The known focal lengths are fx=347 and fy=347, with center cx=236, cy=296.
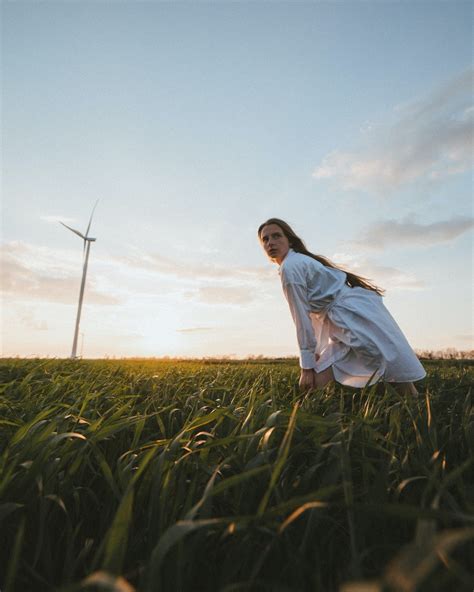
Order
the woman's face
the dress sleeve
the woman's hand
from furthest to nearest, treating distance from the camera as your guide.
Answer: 1. the woman's face
2. the dress sleeve
3. the woman's hand

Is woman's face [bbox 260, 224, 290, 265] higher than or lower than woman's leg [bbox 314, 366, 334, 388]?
higher

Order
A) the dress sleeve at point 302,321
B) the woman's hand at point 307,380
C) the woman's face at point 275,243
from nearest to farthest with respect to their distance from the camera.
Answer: the woman's hand at point 307,380
the dress sleeve at point 302,321
the woman's face at point 275,243

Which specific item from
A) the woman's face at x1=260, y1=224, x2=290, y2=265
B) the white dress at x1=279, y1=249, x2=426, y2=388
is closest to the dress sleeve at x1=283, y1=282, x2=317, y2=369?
the white dress at x1=279, y1=249, x2=426, y2=388

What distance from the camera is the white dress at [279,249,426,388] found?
352cm

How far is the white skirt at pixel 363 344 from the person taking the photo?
11.5 ft

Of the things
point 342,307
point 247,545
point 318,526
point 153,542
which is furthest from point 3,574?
point 342,307

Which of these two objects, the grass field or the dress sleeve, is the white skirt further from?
the grass field

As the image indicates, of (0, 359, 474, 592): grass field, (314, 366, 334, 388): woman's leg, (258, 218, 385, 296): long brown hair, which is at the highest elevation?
(258, 218, 385, 296): long brown hair

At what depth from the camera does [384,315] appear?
3.79 metres

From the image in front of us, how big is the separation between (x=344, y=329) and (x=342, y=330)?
76 mm

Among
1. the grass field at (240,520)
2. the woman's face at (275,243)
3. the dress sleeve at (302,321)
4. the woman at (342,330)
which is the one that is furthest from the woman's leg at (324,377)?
the grass field at (240,520)

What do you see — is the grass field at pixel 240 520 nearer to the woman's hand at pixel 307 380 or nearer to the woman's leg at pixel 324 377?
the woman's hand at pixel 307 380

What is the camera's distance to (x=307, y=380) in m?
3.54

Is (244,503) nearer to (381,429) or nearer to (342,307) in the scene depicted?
(381,429)
